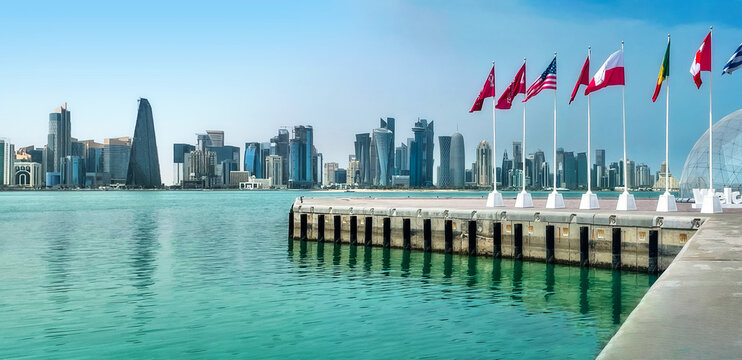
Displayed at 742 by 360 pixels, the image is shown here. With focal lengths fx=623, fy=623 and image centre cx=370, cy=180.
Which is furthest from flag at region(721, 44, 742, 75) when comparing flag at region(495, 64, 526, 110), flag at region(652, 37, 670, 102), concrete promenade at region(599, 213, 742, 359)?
concrete promenade at region(599, 213, 742, 359)

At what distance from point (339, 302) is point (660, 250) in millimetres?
13610

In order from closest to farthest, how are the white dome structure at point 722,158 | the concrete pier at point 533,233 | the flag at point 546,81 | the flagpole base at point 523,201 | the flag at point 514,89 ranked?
the concrete pier at point 533,233, the flag at point 546,81, the flag at point 514,89, the flagpole base at point 523,201, the white dome structure at point 722,158

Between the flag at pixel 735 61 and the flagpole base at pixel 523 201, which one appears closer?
the flag at pixel 735 61

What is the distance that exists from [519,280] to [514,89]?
14.8 m

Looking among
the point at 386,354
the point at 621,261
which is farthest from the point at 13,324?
the point at 621,261

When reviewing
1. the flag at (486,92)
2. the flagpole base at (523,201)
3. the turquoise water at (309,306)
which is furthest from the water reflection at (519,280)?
the flag at (486,92)

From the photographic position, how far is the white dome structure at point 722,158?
1693 inches

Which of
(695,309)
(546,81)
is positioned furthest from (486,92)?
(695,309)

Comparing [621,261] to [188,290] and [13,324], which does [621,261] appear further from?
[13,324]

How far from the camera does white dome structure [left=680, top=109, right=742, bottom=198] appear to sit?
4300cm

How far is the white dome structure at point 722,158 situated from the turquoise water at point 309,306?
21.7 m

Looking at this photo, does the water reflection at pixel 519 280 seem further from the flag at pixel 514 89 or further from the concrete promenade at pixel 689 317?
the flag at pixel 514 89

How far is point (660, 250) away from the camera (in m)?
25.9

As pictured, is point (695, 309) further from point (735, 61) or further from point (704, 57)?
point (704, 57)
